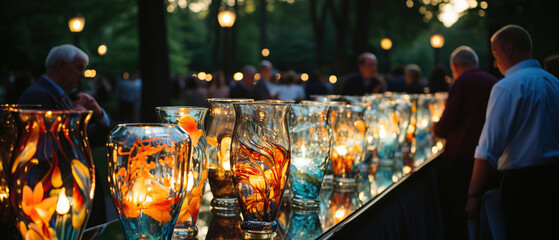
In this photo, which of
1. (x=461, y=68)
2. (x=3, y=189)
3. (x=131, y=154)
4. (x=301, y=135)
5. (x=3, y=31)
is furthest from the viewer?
(x=3, y=31)

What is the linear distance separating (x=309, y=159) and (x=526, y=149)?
6.85 feet

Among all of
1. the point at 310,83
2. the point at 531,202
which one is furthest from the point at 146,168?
the point at 310,83

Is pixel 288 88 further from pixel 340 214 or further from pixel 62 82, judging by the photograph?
pixel 340 214

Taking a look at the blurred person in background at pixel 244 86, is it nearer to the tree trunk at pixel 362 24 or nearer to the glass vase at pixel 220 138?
the tree trunk at pixel 362 24

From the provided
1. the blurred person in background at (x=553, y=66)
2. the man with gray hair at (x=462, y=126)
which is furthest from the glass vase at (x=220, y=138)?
the blurred person in background at (x=553, y=66)

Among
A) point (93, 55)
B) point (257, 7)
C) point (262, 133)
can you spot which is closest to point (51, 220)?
point (262, 133)

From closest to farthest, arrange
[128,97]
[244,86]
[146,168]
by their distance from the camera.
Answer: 1. [146,168]
2. [244,86]
3. [128,97]

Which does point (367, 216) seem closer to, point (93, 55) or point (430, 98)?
point (430, 98)

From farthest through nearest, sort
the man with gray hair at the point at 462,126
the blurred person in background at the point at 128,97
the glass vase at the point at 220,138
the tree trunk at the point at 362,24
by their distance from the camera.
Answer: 1. the blurred person in background at the point at 128,97
2. the tree trunk at the point at 362,24
3. the man with gray hair at the point at 462,126
4. the glass vase at the point at 220,138

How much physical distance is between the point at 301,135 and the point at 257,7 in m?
46.6

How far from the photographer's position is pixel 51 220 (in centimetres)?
134

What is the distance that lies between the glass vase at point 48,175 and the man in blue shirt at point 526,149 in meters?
3.10

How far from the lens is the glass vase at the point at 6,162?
1414 mm

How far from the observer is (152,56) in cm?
845
